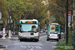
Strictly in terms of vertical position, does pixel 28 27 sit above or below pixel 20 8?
below

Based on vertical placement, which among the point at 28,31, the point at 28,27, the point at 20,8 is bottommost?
the point at 28,31

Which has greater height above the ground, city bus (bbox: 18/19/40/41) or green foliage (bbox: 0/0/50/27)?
green foliage (bbox: 0/0/50/27)

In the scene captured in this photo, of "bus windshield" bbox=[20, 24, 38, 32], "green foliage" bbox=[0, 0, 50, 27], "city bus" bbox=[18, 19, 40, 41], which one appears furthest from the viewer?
"green foliage" bbox=[0, 0, 50, 27]

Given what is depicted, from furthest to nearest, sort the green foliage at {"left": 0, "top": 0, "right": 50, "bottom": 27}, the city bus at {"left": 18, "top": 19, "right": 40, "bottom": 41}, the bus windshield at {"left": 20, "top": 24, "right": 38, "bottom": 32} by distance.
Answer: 1. the green foliage at {"left": 0, "top": 0, "right": 50, "bottom": 27}
2. the bus windshield at {"left": 20, "top": 24, "right": 38, "bottom": 32}
3. the city bus at {"left": 18, "top": 19, "right": 40, "bottom": 41}

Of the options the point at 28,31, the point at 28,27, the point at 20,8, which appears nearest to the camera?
the point at 28,31

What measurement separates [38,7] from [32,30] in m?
40.0

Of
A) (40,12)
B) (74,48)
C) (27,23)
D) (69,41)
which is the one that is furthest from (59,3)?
(40,12)

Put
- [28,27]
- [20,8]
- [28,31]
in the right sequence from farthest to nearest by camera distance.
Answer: [20,8]
[28,27]
[28,31]

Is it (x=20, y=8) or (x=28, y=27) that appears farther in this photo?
(x=20, y=8)

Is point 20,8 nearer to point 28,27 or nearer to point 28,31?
point 28,27

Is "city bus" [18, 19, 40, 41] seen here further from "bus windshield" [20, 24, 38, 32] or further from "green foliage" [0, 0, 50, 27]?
"green foliage" [0, 0, 50, 27]

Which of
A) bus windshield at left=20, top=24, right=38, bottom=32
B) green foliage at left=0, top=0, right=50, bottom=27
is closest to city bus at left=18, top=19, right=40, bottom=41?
bus windshield at left=20, top=24, right=38, bottom=32

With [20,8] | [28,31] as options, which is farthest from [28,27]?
[20,8]

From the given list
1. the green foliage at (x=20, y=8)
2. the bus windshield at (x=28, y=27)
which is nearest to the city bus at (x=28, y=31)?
the bus windshield at (x=28, y=27)
